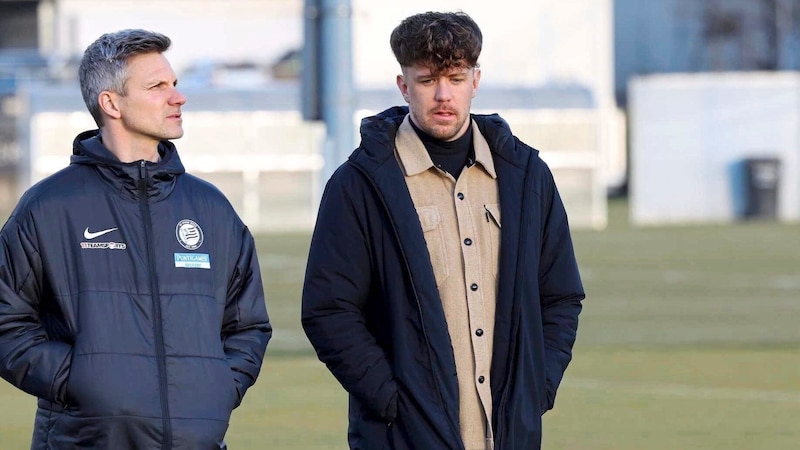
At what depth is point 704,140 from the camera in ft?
119

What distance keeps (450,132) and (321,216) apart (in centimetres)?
45

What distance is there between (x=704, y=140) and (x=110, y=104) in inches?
1264

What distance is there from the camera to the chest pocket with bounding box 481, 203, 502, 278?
491 cm

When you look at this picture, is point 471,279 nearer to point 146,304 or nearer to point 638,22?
point 146,304

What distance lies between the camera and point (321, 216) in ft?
16.4

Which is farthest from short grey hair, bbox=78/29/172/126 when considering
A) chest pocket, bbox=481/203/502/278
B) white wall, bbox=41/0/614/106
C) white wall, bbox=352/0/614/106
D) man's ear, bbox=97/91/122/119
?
white wall, bbox=352/0/614/106

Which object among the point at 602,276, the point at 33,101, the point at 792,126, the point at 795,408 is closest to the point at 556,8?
the point at 792,126

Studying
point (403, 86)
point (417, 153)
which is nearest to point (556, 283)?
point (417, 153)

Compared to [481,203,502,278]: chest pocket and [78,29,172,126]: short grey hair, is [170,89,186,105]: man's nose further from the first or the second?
[481,203,502,278]: chest pocket

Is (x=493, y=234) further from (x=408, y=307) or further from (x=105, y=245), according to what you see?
(x=105, y=245)

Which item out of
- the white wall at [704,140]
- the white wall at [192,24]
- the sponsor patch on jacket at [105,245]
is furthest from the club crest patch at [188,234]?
the white wall at [192,24]

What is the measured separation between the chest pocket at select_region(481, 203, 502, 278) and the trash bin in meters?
30.7

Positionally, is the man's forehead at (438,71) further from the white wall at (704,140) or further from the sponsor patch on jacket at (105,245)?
the white wall at (704,140)

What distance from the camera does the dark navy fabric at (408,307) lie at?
4.78 m
